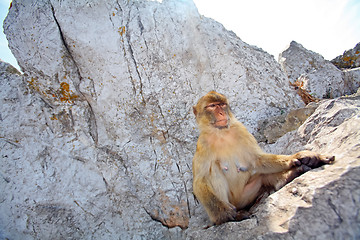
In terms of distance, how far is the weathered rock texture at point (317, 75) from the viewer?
3553 mm

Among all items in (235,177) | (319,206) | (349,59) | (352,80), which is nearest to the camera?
(319,206)

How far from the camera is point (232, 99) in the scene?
321cm

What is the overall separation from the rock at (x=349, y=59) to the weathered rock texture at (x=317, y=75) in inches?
A: 24.8

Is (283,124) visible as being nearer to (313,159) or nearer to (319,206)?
(313,159)

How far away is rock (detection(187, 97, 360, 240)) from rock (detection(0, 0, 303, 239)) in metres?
1.40

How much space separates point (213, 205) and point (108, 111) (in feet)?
6.98

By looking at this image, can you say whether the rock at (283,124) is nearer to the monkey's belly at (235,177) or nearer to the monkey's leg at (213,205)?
the monkey's belly at (235,177)

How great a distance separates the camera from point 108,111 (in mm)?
3023

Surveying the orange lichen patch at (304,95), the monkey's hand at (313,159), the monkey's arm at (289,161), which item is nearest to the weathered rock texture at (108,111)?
the orange lichen patch at (304,95)

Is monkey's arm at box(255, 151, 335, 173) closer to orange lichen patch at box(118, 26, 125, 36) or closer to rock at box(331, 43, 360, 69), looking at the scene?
orange lichen patch at box(118, 26, 125, 36)

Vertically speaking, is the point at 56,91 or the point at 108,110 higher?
the point at 56,91

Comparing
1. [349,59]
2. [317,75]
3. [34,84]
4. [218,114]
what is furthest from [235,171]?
[349,59]

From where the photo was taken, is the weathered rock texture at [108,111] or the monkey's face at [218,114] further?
the weathered rock texture at [108,111]

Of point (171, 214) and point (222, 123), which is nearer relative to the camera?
point (222, 123)
